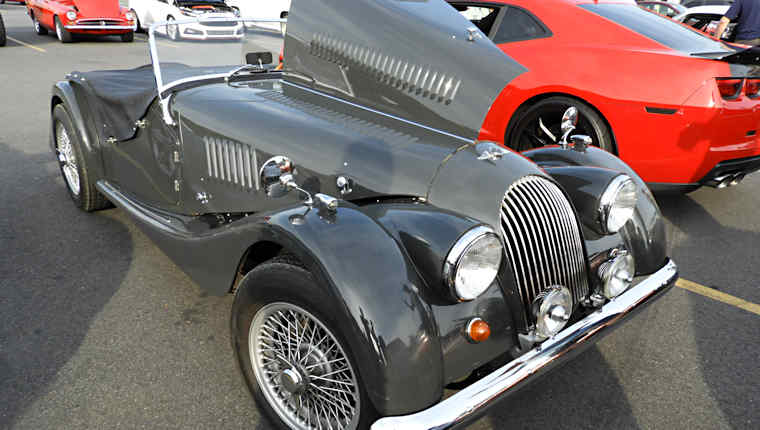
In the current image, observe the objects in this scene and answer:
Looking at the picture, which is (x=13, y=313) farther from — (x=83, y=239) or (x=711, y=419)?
(x=711, y=419)

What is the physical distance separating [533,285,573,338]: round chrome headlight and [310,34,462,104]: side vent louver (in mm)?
1115

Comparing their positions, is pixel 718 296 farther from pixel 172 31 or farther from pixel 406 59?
pixel 172 31

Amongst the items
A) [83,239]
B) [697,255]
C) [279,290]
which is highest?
[279,290]

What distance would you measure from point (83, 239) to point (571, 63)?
160 inches

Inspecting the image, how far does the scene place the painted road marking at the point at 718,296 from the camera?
10.5 feet

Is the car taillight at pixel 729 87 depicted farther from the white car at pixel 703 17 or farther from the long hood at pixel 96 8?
the long hood at pixel 96 8

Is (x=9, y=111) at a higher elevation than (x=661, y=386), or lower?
lower

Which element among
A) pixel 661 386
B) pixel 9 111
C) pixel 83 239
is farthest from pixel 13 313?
pixel 9 111

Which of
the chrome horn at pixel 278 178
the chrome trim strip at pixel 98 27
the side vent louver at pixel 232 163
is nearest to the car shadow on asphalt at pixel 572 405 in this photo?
the chrome horn at pixel 278 178

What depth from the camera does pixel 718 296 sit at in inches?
131

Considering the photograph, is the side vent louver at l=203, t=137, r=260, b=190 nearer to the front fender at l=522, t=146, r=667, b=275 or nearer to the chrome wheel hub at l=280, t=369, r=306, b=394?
the chrome wheel hub at l=280, t=369, r=306, b=394

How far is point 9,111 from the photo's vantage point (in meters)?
7.10

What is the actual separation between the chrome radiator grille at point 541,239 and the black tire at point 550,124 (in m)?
2.22

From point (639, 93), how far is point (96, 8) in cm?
1361
